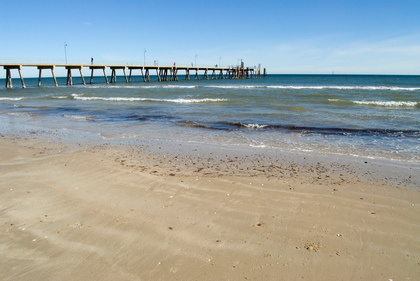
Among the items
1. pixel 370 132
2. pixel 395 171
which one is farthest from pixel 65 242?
pixel 370 132

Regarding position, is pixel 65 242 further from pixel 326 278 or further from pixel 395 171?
pixel 395 171

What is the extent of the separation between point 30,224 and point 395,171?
20.9ft

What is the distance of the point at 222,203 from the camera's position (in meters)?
4.45

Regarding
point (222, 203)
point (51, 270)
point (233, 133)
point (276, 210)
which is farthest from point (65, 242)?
point (233, 133)

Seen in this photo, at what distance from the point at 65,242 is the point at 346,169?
5228mm

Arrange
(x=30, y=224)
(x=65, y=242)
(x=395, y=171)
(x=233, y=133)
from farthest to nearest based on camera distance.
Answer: (x=233, y=133) < (x=395, y=171) < (x=30, y=224) < (x=65, y=242)

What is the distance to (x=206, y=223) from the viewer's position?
386cm

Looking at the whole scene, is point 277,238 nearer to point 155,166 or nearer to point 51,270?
point 51,270

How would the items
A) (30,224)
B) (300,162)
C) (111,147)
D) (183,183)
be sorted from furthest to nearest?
(111,147) < (300,162) < (183,183) < (30,224)

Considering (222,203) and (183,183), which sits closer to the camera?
(222,203)

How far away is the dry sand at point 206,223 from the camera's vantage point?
3012mm

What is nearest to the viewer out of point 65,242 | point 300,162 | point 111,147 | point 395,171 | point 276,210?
point 65,242

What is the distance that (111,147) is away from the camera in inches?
321

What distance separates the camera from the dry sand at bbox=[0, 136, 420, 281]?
3.01 m
